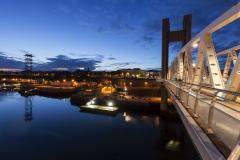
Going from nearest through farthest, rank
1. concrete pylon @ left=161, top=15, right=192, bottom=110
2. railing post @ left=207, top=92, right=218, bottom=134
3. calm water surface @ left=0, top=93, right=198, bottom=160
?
railing post @ left=207, top=92, right=218, bottom=134, calm water surface @ left=0, top=93, right=198, bottom=160, concrete pylon @ left=161, top=15, right=192, bottom=110

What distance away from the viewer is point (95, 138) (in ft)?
75.9

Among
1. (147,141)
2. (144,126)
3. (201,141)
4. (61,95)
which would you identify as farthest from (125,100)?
(201,141)

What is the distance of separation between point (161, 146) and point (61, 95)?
154ft

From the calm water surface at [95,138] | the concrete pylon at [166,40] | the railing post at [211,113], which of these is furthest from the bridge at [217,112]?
the concrete pylon at [166,40]

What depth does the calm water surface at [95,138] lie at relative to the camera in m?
18.8

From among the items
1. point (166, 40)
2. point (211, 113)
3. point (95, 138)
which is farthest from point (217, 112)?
point (166, 40)

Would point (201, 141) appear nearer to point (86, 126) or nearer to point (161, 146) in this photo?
point (161, 146)

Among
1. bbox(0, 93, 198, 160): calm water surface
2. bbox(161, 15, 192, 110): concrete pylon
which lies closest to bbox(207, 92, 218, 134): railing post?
bbox(0, 93, 198, 160): calm water surface

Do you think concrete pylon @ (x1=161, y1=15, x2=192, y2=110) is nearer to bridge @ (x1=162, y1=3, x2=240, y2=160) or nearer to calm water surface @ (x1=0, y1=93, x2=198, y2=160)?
calm water surface @ (x1=0, y1=93, x2=198, y2=160)

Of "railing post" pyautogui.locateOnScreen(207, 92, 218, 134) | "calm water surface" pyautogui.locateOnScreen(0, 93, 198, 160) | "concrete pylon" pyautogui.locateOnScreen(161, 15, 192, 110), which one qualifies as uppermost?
"concrete pylon" pyautogui.locateOnScreen(161, 15, 192, 110)

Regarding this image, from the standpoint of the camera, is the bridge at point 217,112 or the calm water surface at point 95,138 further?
the calm water surface at point 95,138

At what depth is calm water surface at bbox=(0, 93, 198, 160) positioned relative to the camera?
18.8 m

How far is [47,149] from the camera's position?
19828mm

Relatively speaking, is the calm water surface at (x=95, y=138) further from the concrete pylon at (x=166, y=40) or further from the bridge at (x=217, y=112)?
the bridge at (x=217, y=112)
